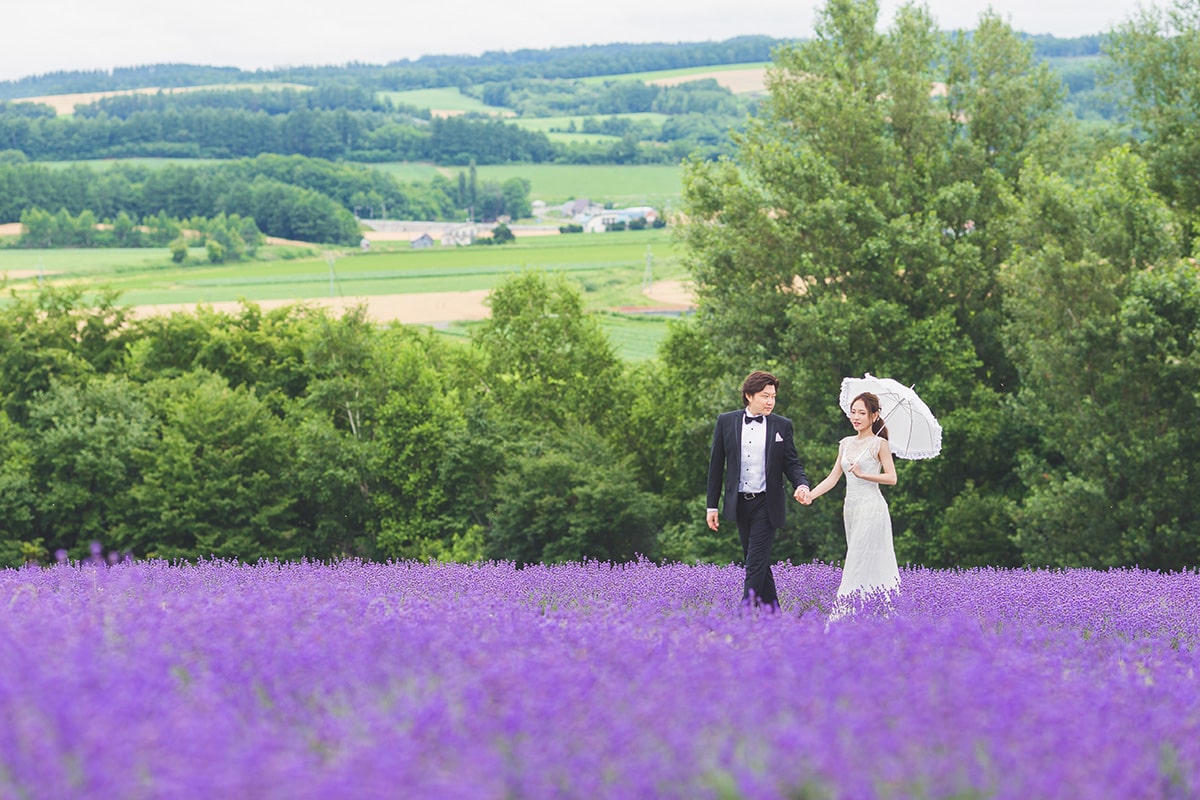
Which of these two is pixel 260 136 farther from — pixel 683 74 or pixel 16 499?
pixel 16 499

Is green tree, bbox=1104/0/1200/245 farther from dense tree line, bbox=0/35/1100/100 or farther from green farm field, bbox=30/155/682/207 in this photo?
dense tree line, bbox=0/35/1100/100

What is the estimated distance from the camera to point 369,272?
95.7 meters

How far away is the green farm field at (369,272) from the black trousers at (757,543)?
2521 inches

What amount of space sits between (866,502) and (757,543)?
100cm

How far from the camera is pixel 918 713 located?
11.8ft

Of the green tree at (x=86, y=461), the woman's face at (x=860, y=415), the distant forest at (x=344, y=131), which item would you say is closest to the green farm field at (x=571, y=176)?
the distant forest at (x=344, y=131)

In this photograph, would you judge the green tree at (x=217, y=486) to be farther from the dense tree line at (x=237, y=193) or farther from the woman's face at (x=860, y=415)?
the dense tree line at (x=237, y=193)

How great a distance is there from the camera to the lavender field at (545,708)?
2918mm

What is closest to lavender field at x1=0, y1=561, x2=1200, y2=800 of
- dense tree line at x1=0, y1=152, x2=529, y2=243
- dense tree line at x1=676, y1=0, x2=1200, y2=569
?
dense tree line at x1=676, y1=0, x2=1200, y2=569

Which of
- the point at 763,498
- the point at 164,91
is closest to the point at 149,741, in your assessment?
the point at 763,498

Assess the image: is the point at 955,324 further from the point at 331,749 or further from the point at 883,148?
the point at 331,749

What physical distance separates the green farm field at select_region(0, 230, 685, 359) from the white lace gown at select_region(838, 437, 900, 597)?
63897 millimetres

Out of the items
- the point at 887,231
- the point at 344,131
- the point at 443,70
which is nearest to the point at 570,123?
the point at 344,131

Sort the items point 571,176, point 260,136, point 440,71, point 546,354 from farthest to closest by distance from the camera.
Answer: point 440,71 < point 260,136 < point 571,176 < point 546,354
